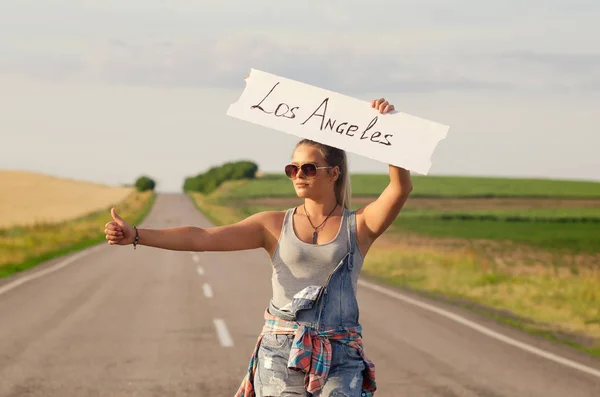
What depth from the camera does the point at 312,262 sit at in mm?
3939

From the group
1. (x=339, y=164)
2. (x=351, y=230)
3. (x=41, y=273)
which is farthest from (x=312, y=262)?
(x=41, y=273)

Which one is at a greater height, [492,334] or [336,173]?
[336,173]

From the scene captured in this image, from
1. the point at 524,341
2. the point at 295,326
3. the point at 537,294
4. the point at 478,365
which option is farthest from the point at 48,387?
the point at 537,294

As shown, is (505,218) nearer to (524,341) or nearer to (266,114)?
(524,341)

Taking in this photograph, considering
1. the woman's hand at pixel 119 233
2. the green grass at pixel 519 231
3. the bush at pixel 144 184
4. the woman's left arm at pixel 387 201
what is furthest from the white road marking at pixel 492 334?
the bush at pixel 144 184

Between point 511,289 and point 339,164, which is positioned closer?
point 339,164

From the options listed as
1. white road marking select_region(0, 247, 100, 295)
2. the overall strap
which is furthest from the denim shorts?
white road marking select_region(0, 247, 100, 295)

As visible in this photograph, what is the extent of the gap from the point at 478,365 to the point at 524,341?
225 centimetres

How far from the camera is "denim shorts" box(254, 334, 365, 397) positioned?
3.87 metres

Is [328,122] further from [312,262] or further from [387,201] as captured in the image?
[312,262]

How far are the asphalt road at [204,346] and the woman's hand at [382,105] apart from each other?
4898mm

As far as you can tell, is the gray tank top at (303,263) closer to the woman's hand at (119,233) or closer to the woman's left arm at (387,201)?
the woman's left arm at (387,201)

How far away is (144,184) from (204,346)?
149458 millimetres

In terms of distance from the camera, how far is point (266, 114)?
405cm
